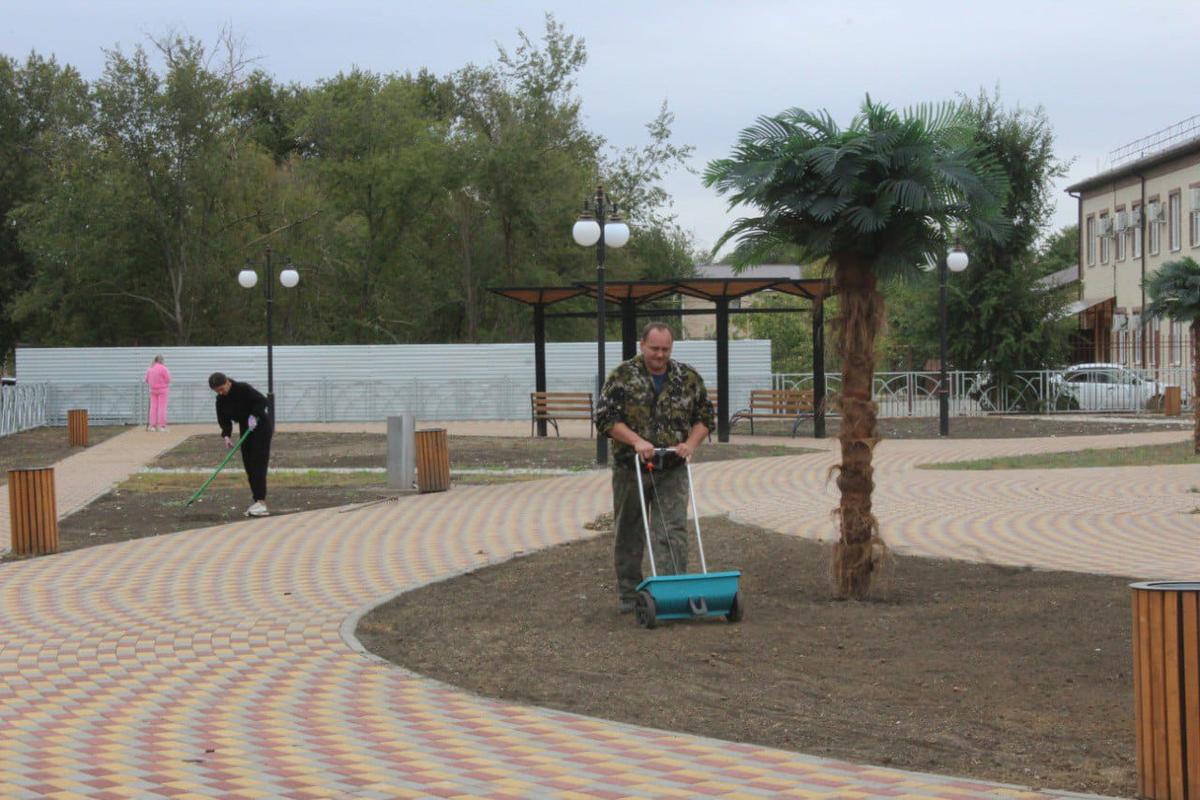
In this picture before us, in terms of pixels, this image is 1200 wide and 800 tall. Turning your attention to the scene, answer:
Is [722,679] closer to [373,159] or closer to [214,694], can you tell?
[214,694]

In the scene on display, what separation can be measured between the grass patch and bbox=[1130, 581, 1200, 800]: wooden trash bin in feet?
47.4

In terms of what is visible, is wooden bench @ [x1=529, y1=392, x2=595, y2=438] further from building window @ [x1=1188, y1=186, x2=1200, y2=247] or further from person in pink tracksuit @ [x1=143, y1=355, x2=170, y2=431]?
building window @ [x1=1188, y1=186, x2=1200, y2=247]

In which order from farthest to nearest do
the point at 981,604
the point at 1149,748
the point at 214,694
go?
the point at 981,604, the point at 214,694, the point at 1149,748

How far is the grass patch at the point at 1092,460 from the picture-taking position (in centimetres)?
1923

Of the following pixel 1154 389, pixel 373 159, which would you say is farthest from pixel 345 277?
pixel 1154 389

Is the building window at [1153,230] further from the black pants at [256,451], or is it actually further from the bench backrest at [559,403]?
the black pants at [256,451]

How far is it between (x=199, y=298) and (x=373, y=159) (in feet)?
24.9

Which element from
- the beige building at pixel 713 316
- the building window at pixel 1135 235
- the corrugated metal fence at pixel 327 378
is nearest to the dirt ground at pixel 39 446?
the corrugated metal fence at pixel 327 378

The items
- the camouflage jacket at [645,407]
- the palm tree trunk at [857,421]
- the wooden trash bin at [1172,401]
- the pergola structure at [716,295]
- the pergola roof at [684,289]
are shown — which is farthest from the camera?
the wooden trash bin at [1172,401]

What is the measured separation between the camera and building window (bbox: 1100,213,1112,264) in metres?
52.4

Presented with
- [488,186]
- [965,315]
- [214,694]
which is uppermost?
[488,186]

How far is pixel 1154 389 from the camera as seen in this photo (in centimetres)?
3678

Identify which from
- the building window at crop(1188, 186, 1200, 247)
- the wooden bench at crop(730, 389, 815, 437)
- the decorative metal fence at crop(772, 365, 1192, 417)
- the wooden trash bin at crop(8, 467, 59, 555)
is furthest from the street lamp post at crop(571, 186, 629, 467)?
the building window at crop(1188, 186, 1200, 247)

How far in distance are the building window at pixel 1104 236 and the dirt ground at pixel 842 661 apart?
149 ft
